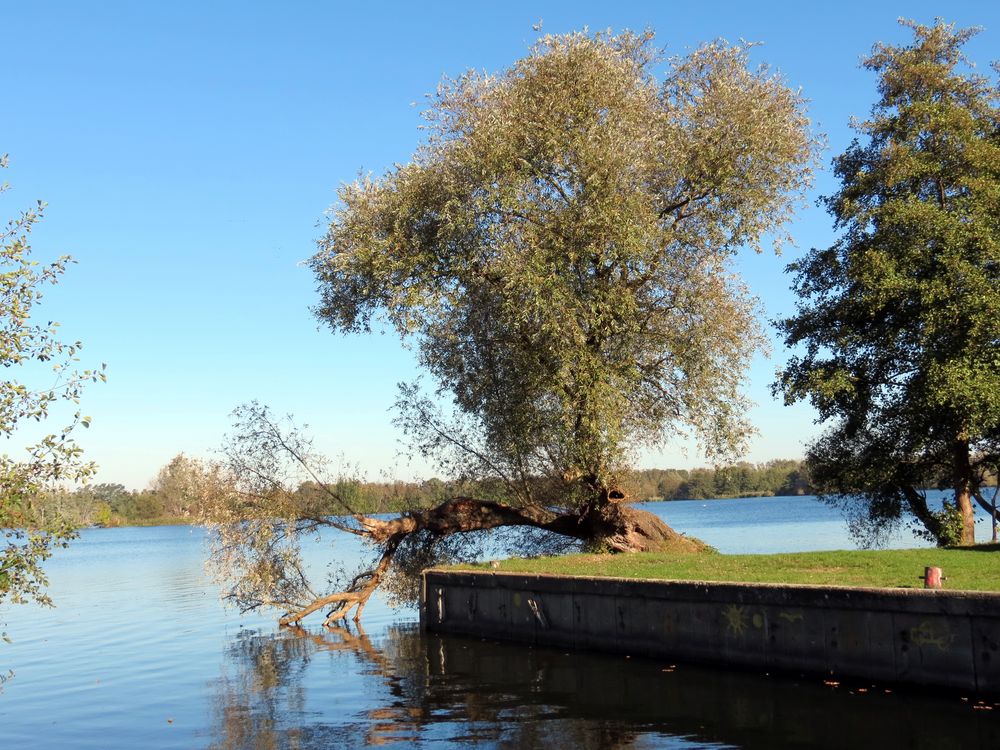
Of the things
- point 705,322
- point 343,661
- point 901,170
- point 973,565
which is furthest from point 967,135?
point 343,661

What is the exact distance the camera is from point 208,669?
23.5m

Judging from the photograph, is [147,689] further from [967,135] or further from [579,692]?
[967,135]

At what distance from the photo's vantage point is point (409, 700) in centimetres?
1784

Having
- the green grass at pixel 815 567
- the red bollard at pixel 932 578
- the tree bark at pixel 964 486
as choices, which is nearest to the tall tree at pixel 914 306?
the tree bark at pixel 964 486

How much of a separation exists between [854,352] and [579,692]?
48.8 feet

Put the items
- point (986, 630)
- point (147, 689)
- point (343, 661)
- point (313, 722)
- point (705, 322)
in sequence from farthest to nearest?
point (705, 322), point (343, 661), point (147, 689), point (313, 722), point (986, 630)

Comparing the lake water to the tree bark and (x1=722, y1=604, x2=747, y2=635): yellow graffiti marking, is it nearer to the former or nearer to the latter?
(x1=722, y1=604, x2=747, y2=635): yellow graffiti marking

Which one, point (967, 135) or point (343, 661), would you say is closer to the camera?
point (343, 661)

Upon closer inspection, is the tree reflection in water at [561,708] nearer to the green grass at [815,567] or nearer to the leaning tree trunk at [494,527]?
the green grass at [815,567]

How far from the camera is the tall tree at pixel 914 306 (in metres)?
24.2

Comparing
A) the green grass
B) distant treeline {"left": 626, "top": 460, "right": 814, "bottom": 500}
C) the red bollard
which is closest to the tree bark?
the green grass

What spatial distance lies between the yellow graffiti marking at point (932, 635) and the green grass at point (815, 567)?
84cm

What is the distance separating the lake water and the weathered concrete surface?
15.2 inches

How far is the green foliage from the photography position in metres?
25.2
